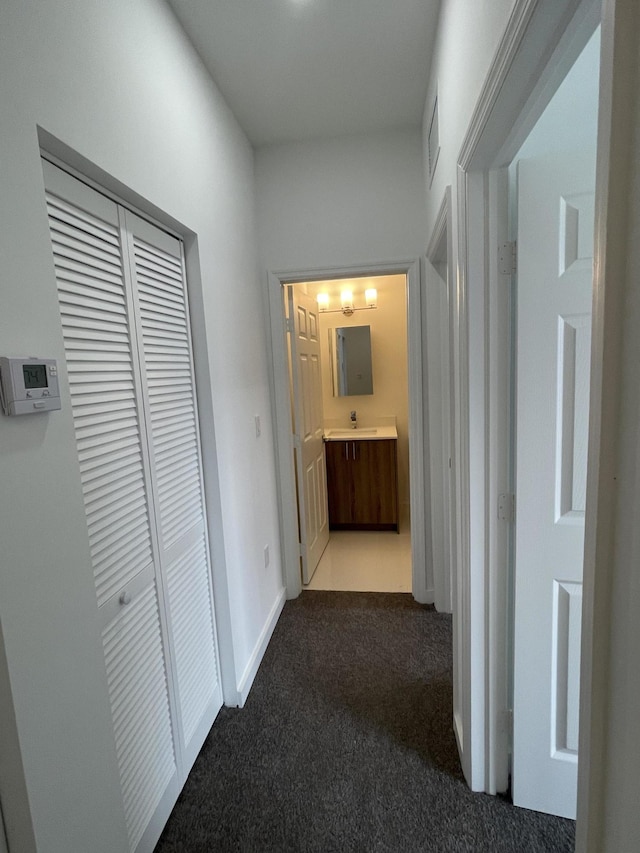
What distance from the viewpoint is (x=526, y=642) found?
4.36ft

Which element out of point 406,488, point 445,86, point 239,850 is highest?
point 445,86

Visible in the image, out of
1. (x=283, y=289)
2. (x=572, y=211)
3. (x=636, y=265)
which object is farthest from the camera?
(x=283, y=289)

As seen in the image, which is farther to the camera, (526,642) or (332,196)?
(332,196)

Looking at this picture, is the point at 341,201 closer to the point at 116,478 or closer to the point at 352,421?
the point at 116,478

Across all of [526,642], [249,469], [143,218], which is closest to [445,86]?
[143,218]

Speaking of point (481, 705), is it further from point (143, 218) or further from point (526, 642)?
point (143, 218)

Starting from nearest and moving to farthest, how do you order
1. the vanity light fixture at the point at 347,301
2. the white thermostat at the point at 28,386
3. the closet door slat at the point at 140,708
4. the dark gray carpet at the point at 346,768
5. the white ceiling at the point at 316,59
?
the white thermostat at the point at 28,386
the closet door slat at the point at 140,708
the dark gray carpet at the point at 346,768
the white ceiling at the point at 316,59
the vanity light fixture at the point at 347,301

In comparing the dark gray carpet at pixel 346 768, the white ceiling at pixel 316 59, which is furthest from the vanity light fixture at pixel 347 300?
the dark gray carpet at pixel 346 768

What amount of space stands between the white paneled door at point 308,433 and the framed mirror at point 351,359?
0.57 m

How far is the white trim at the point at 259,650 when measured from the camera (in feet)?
6.40

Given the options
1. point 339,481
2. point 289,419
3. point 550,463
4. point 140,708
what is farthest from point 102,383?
point 339,481

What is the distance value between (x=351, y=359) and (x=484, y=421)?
280cm

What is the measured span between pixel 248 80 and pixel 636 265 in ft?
6.87

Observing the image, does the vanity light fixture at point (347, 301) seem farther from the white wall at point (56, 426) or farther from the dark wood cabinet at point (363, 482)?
the white wall at point (56, 426)
